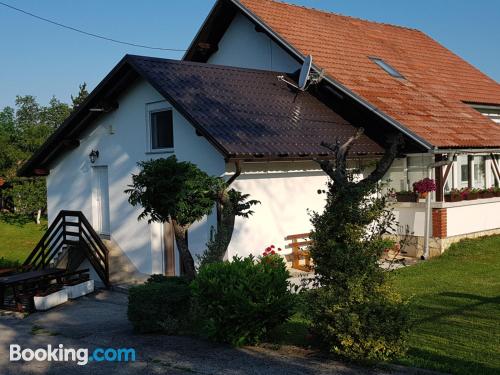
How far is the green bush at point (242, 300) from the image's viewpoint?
749 cm

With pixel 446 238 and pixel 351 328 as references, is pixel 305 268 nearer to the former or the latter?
pixel 446 238

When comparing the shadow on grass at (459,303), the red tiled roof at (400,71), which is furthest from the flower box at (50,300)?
the red tiled roof at (400,71)

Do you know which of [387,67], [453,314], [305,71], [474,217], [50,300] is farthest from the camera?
[387,67]

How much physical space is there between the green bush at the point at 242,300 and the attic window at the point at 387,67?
1255 cm

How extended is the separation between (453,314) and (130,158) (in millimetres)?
8687

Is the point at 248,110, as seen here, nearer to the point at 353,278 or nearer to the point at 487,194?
the point at 487,194

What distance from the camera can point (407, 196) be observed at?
15.8 m

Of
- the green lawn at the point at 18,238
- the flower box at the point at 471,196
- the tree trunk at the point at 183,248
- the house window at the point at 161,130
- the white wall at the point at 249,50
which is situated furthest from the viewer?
the green lawn at the point at 18,238

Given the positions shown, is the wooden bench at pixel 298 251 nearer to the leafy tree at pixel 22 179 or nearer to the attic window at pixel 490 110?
the attic window at pixel 490 110

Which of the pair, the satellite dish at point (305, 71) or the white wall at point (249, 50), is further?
the white wall at point (249, 50)

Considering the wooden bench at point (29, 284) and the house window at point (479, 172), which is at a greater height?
the house window at point (479, 172)

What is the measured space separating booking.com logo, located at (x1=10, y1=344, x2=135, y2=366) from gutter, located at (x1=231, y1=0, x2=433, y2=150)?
9064 mm

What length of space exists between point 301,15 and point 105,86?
8.07m

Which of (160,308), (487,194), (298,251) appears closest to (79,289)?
(298,251)
